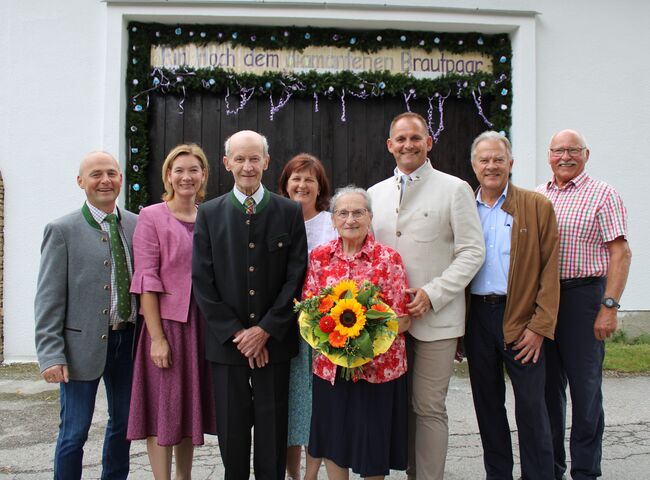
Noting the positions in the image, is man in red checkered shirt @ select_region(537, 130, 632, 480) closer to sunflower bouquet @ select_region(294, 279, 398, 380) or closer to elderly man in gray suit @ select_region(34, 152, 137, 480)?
sunflower bouquet @ select_region(294, 279, 398, 380)

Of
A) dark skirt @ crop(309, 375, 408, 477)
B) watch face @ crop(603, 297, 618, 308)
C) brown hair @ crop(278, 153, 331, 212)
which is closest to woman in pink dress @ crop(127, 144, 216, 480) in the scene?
dark skirt @ crop(309, 375, 408, 477)

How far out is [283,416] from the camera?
3025 mm

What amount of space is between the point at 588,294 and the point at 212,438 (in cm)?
303

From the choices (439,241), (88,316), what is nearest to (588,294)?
(439,241)

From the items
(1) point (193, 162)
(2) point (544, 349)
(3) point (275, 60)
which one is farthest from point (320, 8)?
(2) point (544, 349)

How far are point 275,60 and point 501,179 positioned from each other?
3.87 m

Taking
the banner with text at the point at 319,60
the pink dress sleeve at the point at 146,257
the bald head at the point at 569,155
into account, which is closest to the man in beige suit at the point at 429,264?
the bald head at the point at 569,155

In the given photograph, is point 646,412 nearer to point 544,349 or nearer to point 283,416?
point 544,349

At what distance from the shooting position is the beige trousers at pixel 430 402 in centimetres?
303

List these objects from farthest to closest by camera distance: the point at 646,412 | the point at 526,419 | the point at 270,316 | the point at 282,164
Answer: the point at 282,164
the point at 646,412
the point at 526,419
the point at 270,316

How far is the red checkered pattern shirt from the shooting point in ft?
11.0

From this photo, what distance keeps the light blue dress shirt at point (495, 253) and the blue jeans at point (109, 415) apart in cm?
211

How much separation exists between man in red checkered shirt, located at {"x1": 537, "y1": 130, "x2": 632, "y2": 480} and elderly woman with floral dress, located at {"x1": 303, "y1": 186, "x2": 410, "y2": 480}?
114 cm

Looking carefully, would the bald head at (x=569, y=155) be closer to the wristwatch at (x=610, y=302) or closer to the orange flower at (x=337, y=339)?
the wristwatch at (x=610, y=302)
